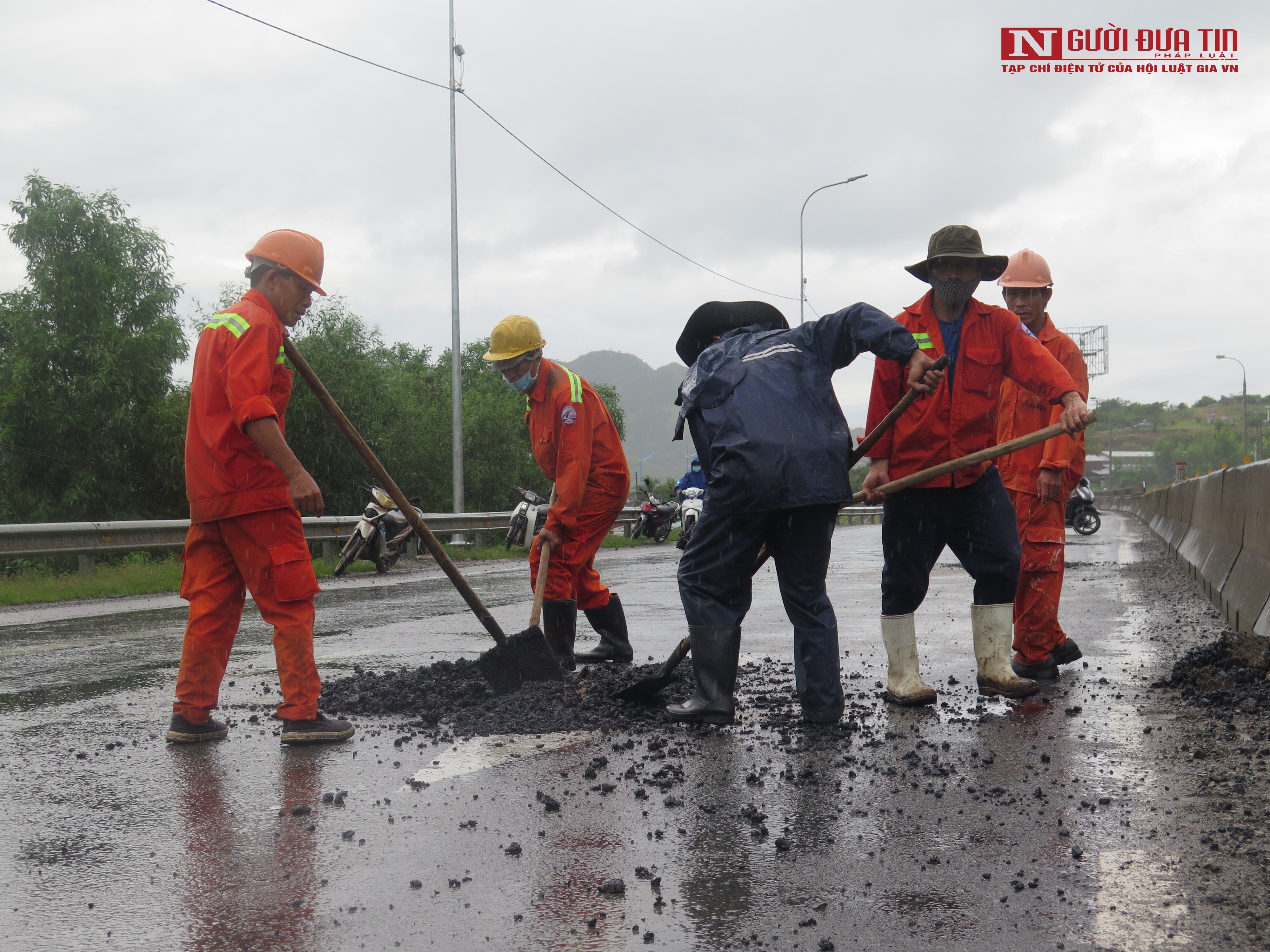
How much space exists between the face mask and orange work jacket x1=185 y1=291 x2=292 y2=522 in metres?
2.85

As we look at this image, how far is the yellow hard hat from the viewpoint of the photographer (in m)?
6.08

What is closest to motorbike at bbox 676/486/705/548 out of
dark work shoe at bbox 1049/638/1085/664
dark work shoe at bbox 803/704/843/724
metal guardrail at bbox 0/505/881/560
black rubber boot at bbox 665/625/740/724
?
metal guardrail at bbox 0/505/881/560

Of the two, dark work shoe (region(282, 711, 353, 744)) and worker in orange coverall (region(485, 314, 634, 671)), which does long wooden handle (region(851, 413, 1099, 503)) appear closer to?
worker in orange coverall (region(485, 314, 634, 671))

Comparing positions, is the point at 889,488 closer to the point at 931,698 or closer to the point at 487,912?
the point at 931,698

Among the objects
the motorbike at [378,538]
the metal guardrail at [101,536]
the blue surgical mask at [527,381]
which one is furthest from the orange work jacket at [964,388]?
the motorbike at [378,538]

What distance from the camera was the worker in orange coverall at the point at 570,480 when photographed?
611cm

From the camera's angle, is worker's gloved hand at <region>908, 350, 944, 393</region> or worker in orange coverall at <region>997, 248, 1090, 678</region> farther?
worker in orange coverall at <region>997, 248, 1090, 678</region>

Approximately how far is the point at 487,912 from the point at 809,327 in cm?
281

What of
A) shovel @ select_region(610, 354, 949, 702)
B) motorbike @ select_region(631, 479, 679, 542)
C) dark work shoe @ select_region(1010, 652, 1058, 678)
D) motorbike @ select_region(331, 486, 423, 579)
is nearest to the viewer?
shovel @ select_region(610, 354, 949, 702)

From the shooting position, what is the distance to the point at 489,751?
166 inches

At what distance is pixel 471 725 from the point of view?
→ 15.3 ft

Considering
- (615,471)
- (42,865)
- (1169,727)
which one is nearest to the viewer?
(42,865)

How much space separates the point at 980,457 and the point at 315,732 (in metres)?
2.88

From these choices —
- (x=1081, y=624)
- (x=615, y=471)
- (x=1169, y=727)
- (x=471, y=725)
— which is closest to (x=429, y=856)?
(x=471, y=725)
